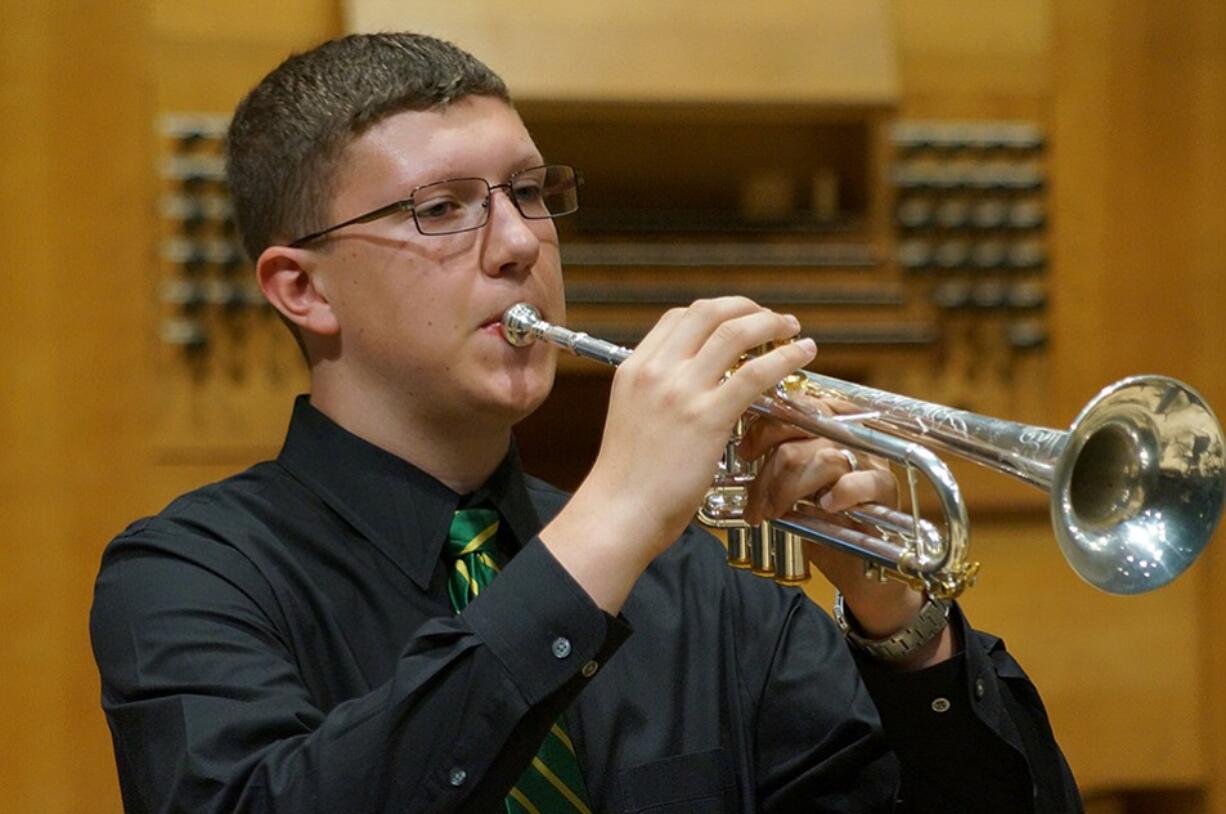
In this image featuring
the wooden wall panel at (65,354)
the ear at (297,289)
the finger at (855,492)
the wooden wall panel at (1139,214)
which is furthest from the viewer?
the wooden wall panel at (1139,214)

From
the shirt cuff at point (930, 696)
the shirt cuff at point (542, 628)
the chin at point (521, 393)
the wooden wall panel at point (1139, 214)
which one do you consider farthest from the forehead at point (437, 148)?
the wooden wall panel at point (1139, 214)

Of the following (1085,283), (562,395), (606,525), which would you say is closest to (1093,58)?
(1085,283)

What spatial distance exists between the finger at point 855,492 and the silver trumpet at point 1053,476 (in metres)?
0.01

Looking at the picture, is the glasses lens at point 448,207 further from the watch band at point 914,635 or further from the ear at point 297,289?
the watch band at point 914,635

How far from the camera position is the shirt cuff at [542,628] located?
1560 mm

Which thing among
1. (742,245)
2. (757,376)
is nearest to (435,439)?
(757,376)

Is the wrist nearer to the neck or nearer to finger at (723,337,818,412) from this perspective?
finger at (723,337,818,412)

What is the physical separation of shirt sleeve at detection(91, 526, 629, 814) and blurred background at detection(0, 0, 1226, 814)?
1.76m

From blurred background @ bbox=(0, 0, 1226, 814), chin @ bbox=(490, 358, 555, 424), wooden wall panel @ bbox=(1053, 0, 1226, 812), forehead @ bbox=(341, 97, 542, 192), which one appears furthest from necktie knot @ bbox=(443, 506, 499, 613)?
wooden wall panel @ bbox=(1053, 0, 1226, 812)

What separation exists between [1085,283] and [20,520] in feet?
7.11

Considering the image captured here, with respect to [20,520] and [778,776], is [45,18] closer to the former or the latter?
[20,520]

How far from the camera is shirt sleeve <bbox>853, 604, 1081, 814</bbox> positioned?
1.86m

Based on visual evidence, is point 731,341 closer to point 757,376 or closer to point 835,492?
point 757,376

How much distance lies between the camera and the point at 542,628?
1.57 metres
